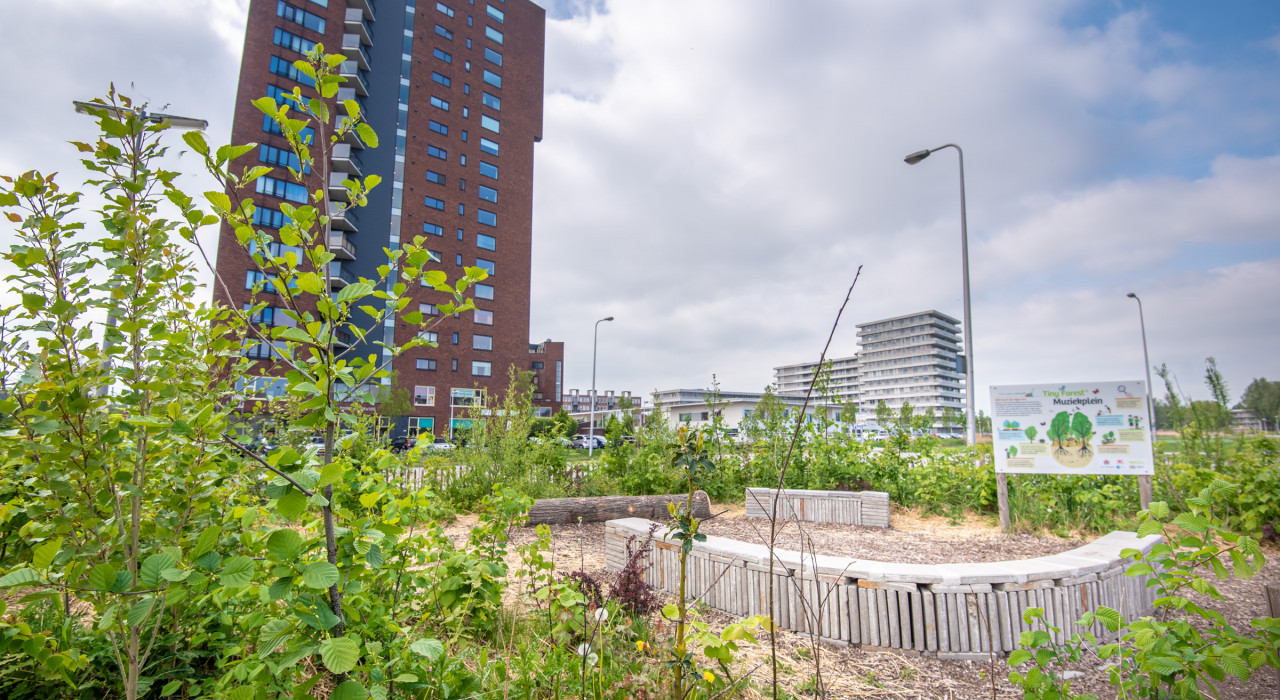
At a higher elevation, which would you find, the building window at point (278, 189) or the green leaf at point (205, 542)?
the building window at point (278, 189)

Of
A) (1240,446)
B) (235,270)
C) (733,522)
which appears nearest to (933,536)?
(733,522)

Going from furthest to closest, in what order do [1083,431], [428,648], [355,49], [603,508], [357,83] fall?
[355,49]
[357,83]
[603,508]
[1083,431]
[428,648]

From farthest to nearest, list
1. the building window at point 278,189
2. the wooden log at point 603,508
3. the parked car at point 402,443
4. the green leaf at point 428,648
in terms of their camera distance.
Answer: the building window at point 278,189
the wooden log at point 603,508
the parked car at point 402,443
the green leaf at point 428,648

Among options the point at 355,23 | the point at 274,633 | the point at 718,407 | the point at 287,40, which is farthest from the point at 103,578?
the point at 355,23

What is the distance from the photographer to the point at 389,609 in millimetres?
2283

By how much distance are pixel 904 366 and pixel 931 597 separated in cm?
11222

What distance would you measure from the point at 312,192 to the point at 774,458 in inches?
331

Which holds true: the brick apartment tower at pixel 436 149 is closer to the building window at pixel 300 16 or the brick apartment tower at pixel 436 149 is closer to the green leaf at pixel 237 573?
the building window at pixel 300 16

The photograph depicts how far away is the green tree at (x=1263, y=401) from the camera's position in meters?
7.79

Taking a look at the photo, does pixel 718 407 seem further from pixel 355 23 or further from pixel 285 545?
pixel 355 23

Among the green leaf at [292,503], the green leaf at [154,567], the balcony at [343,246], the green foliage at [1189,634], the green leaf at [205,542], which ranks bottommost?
the green foliage at [1189,634]

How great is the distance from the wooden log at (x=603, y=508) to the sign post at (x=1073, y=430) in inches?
151

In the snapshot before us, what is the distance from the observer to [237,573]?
4.03 ft

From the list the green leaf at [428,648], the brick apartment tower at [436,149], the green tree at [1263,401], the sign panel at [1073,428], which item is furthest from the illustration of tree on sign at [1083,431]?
the brick apartment tower at [436,149]
